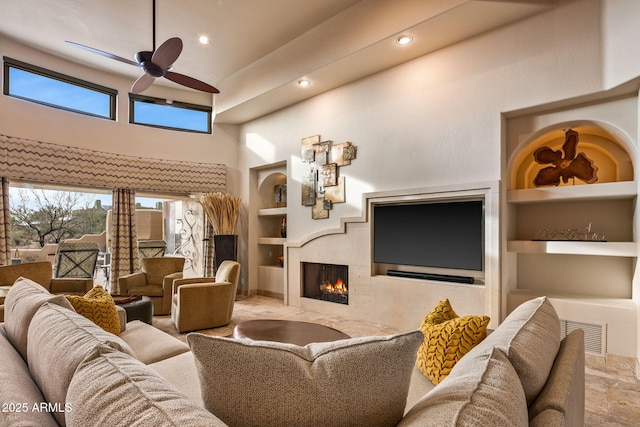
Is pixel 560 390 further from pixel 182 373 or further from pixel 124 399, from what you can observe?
pixel 182 373

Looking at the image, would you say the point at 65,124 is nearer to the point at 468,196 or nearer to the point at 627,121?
the point at 468,196

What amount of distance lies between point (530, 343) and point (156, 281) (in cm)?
522

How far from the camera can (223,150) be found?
6816 mm

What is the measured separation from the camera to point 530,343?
44.1 inches

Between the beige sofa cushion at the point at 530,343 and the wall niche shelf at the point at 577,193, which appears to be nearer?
the beige sofa cushion at the point at 530,343

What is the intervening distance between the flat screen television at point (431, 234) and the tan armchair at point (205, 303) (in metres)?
1.95

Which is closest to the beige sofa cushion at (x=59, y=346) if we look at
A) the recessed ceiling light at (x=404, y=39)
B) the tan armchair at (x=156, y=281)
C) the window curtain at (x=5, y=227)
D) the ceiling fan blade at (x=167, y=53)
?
the ceiling fan blade at (x=167, y=53)

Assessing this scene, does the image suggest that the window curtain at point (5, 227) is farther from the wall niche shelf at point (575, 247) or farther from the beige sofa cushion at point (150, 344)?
the wall niche shelf at point (575, 247)

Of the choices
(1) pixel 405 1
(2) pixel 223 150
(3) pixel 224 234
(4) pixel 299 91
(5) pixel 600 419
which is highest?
(1) pixel 405 1

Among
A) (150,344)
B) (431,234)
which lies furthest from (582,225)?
(150,344)

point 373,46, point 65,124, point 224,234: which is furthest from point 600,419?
point 65,124

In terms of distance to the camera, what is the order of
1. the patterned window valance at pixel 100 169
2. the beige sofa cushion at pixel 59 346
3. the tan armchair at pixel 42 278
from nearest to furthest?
the beige sofa cushion at pixel 59 346
the tan armchair at pixel 42 278
the patterned window valance at pixel 100 169

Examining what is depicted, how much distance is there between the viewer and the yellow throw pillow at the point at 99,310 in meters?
2.20

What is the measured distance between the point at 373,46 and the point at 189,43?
264cm
